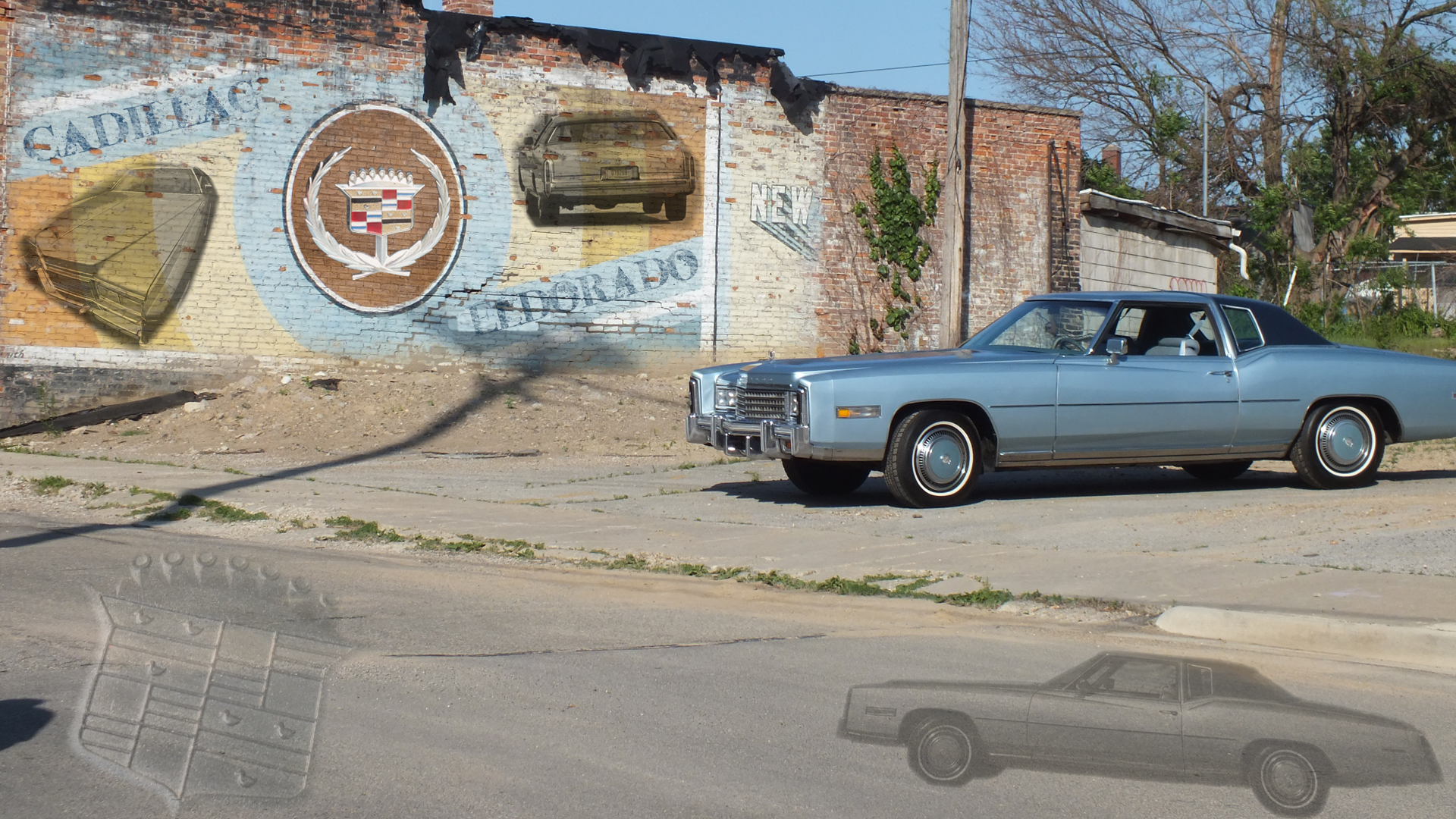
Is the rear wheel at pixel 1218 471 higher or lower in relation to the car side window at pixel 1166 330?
lower

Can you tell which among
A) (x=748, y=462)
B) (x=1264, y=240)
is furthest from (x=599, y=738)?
(x=1264, y=240)

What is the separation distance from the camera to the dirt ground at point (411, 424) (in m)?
14.3

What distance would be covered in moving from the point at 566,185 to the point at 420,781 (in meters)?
15.0

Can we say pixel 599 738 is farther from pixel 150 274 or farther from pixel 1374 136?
pixel 1374 136

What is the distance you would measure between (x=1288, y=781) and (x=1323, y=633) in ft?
6.65

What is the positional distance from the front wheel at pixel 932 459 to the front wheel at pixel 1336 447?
9.30 ft

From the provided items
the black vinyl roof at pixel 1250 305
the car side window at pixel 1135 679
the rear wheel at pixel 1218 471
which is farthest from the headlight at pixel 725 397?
the car side window at pixel 1135 679

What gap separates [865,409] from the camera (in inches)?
356

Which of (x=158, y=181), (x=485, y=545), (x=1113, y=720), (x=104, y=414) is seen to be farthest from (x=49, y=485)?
(x=1113, y=720)

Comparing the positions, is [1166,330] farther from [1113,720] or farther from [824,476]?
[1113,720]

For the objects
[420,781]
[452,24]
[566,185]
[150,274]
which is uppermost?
[452,24]

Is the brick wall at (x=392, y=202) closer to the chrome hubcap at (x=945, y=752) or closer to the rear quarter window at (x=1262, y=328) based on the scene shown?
the rear quarter window at (x=1262, y=328)

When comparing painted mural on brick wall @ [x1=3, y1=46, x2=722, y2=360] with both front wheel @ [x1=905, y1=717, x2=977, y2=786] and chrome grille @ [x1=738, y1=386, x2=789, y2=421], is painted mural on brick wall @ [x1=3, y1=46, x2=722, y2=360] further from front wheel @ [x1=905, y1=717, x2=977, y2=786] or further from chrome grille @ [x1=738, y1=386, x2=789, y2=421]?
front wheel @ [x1=905, y1=717, x2=977, y2=786]
